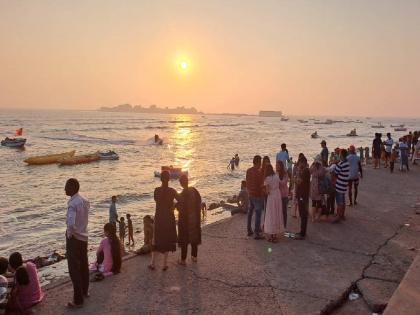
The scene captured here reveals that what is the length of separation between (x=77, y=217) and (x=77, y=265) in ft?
2.50

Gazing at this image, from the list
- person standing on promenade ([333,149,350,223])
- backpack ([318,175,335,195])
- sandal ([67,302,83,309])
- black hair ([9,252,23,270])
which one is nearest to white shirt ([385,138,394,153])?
person standing on promenade ([333,149,350,223])

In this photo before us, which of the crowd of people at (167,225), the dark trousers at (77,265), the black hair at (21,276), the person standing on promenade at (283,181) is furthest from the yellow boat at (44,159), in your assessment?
the dark trousers at (77,265)

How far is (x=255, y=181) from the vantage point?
331 inches

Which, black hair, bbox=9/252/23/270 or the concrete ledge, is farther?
black hair, bbox=9/252/23/270

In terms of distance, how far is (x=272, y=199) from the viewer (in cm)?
845

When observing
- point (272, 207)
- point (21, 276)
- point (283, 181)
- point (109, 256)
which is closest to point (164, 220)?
point (109, 256)

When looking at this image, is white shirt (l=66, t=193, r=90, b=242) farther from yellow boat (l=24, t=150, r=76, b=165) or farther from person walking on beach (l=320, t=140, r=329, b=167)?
yellow boat (l=24, t=150, r=76, b=165)

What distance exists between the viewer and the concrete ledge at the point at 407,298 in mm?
4770

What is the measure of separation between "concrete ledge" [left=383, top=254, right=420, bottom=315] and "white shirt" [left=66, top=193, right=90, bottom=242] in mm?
4324

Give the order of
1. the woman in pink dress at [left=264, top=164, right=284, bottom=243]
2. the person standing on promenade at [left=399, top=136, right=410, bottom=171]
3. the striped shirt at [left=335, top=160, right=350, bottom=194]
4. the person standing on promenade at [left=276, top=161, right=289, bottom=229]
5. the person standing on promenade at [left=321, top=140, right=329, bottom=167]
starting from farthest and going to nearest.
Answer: the person standing on promenade at [left=399, top=136, right=410, bottom=171]
the person standing on promenade at [left=321, top=140, right=329, bottom=167]
the striped shirt at [left=335, top=160, right=350, bottom=194]
the person standing on promenade at [left=276, top=161, right=289, bottom=229]
the woman in pink dress at [left=264, top=164, right=284, bottom=243]

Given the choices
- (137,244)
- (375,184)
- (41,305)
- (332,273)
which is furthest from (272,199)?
(375,184)

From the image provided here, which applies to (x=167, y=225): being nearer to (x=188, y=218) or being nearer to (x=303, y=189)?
(x=188, y=218)

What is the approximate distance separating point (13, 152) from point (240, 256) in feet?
175

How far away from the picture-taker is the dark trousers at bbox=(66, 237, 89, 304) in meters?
5.56
